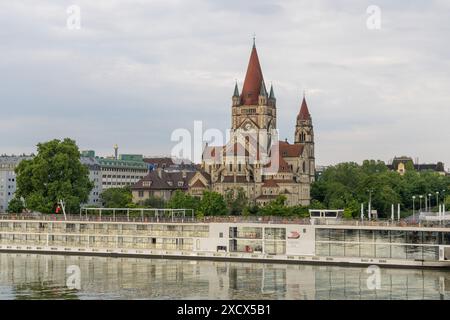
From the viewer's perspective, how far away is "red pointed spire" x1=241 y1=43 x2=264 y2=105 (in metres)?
154

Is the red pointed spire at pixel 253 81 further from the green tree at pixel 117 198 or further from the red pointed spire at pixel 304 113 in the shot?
the green tree at pixel 117 198

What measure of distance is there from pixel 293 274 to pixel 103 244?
22.9 m

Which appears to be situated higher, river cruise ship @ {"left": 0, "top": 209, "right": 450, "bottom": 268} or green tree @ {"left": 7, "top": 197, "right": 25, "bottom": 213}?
green tree @ {"left": 7, "top": 197, "right": 25, "bottom": 213}

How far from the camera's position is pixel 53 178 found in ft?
333

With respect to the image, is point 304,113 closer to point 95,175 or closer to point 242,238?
point 95,175

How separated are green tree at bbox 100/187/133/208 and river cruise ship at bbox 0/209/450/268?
44.7 meters

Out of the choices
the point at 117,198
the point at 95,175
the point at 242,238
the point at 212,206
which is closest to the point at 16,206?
the point at 212,206

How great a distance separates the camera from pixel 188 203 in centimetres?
11775

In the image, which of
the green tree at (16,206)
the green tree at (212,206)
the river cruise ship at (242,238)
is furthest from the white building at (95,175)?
the river cruise ship at (242,238)

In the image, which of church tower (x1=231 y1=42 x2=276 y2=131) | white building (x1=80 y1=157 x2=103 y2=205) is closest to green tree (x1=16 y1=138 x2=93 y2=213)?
church tower (x1=231 y1=42 x2=276 y2=131)

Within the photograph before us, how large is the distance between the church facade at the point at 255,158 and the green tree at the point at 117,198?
37.2 ft

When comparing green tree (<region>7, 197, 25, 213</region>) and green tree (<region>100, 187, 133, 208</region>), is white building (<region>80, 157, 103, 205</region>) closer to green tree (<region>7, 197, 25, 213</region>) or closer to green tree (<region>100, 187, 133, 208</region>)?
green tree (<region>100, 187, 133, 208</region>)
